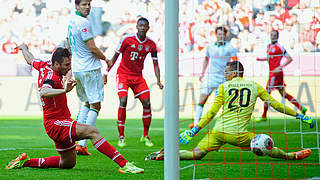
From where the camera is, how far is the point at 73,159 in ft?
16.5

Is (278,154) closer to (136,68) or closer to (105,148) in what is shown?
(105,148)

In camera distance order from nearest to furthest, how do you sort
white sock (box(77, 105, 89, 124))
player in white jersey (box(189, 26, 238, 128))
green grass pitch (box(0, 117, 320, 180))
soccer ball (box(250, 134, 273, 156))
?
green grass pitch (box(0, 117, 320, 180)) → soccer ball (box(250, 134, 273, 156)) → white sock (box(77, 105, 89, 124)) → player in white jersey (box(189, 26, 238, 128))

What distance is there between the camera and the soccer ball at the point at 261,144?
527 centimetres

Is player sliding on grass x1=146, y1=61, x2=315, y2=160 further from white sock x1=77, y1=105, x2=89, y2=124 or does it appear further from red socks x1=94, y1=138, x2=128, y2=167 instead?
white sock x1=77, y1=105, x2=89, y2=124

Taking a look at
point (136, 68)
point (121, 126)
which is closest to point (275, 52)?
A: point (136, 68)

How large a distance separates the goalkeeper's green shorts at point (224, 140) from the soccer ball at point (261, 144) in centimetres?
16

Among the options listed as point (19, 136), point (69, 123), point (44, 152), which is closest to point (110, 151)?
point (69, 123)

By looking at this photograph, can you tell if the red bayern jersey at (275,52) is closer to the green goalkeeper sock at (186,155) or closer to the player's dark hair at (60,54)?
the green goalkeeper sock at (186,155)

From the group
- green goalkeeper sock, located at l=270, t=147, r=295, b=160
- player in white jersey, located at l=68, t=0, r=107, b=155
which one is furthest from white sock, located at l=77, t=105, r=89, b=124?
green goalkeeper sock, located at l=270, t=147, r=295, b=160

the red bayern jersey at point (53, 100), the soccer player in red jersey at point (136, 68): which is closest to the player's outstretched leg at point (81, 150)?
the soccer player in red jersey at point (136, 68)

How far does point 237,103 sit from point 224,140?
446mm

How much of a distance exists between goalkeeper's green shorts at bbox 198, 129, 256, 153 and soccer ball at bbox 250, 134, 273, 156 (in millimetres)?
161

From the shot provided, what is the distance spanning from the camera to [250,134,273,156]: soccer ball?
527 centimetres

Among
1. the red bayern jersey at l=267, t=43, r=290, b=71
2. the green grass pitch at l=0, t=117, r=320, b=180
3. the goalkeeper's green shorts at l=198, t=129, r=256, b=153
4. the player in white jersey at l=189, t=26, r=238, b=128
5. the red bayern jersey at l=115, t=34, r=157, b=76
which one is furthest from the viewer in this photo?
the red bayern jersey at l=267, t=43, r=290, b=71
